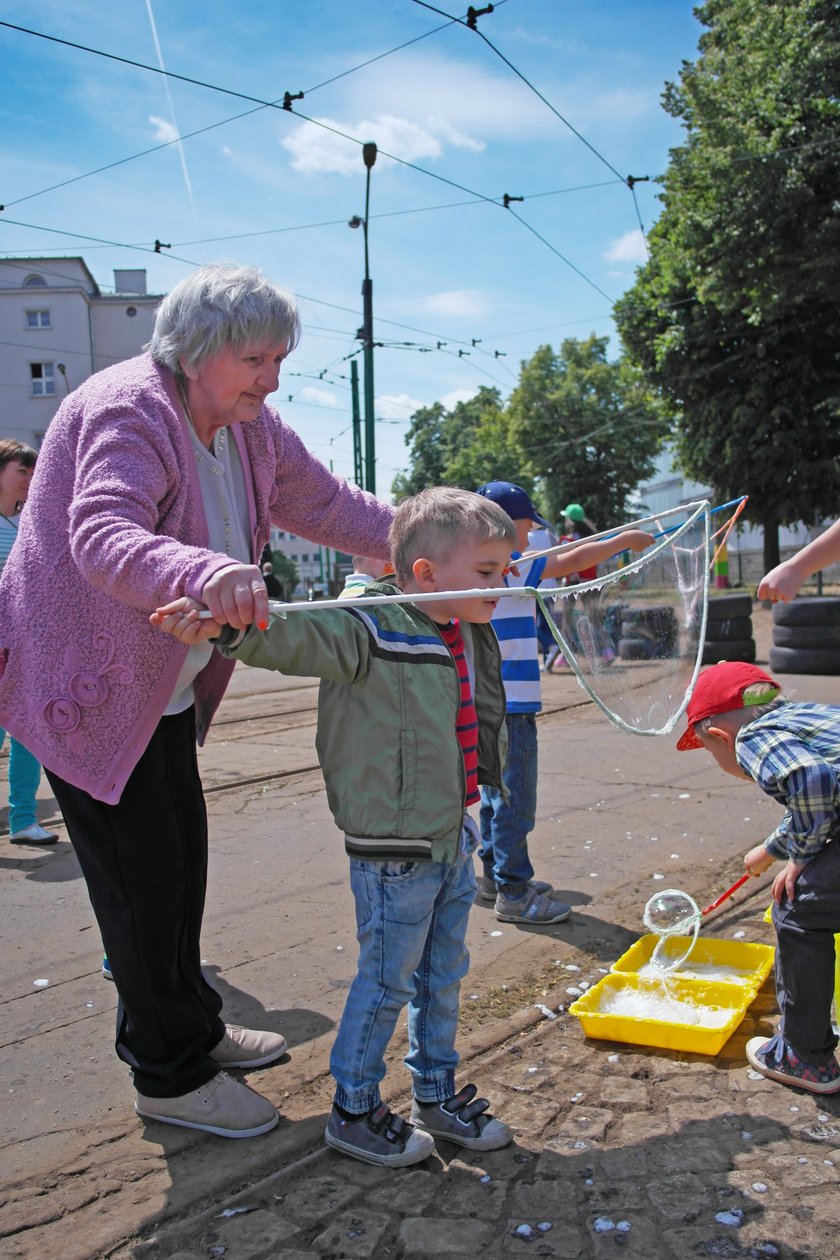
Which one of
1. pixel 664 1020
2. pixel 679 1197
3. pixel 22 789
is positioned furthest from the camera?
pixel 22 789

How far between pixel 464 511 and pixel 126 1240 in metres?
1.72

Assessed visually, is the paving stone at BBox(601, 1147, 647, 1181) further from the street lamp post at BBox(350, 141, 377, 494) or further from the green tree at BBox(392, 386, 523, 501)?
the green tree at BBox(392, 386, 523, 501)

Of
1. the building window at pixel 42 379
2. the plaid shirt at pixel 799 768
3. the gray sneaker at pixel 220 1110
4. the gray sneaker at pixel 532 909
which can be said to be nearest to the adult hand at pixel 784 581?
the plaid shirt at pixel 799 768

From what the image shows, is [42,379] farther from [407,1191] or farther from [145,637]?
[407,1191]

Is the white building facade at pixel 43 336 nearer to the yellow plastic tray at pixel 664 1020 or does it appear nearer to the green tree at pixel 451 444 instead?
the green tree at pixel 451 444

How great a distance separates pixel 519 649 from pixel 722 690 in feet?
4.39

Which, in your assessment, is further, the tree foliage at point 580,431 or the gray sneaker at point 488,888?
the tree foliage at point 580,431

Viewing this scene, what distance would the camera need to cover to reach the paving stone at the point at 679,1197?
7.13ft

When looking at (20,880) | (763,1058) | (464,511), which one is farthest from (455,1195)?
(20,880)

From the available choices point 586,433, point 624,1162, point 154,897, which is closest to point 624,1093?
point 624,1162

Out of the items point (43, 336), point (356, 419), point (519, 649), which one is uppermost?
point (43, 336)

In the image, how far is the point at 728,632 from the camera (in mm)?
12711

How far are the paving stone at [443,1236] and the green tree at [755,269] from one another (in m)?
17.8

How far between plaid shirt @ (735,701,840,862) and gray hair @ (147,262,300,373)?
62.0 inches
